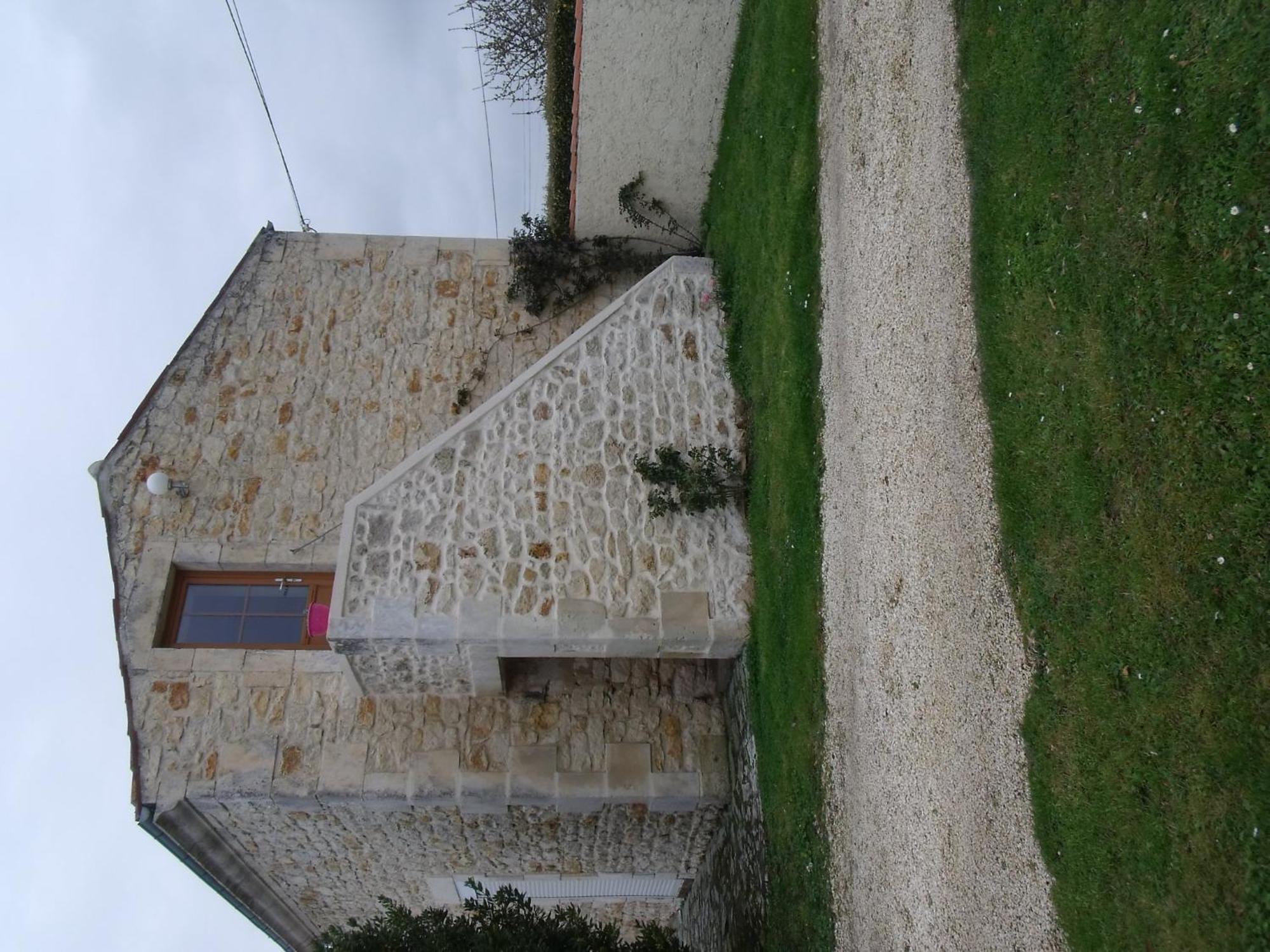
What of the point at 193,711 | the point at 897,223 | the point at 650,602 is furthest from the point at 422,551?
the point at 897,223

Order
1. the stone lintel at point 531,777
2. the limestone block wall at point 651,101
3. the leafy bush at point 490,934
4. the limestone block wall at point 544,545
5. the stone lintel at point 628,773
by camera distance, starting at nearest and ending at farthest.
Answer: the leafy bush at point 490,934, the limestone block wall at point 544,545, the stone lintel at point 531,777, the stone lintel at point 628,773, the limestone block wall at point 651,101

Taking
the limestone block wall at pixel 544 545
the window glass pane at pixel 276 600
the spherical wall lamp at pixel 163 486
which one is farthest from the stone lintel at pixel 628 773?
the spherical wall lamp at pixel 163 486

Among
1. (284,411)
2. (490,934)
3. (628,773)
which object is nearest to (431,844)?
(628,773)

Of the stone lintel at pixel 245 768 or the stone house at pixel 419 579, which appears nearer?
the stone house at pixel 419 579

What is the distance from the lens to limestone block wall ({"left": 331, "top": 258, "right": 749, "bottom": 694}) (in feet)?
21.4

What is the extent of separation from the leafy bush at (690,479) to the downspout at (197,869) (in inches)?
163

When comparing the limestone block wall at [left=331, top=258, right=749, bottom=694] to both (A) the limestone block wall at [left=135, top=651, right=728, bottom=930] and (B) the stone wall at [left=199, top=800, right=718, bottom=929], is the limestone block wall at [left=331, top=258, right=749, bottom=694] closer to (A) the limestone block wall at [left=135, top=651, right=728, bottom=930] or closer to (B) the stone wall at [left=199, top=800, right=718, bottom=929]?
(A) the limestone block wall at [left=135, top=651, right=728, bottom=930]

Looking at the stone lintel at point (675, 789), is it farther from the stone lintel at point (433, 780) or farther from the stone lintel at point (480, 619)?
the stone lintel at point (480, 619)

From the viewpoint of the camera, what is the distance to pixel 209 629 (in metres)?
7.50

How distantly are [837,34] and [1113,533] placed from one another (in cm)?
390

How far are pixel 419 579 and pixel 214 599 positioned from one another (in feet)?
6.77

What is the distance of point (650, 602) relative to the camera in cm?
672

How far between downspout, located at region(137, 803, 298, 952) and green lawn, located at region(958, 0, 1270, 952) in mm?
6062

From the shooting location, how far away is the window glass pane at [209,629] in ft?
24.5
